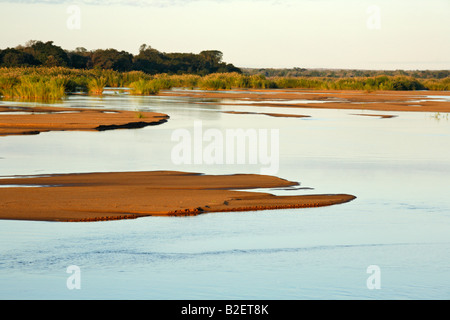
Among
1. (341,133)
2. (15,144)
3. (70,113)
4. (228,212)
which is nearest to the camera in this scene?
(228,212)

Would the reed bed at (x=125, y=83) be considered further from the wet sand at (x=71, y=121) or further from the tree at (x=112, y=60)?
the tree at (x=112, y=60)

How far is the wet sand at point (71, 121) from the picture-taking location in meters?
24.8

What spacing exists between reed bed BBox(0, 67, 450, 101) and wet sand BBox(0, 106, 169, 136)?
1360cm

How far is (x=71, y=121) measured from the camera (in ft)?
89.0

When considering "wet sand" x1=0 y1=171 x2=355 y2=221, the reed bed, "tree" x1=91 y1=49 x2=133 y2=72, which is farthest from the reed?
"wet sand" x1=0 y1=171 x2=355 y2=221

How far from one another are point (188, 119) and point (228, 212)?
20293 millimetres

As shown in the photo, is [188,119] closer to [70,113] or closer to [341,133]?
[70,113]

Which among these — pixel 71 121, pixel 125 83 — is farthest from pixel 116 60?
pixel 71 121

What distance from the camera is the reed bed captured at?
152 feet

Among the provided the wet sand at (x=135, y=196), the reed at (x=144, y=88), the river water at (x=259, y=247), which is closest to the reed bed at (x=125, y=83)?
the reed at (x=144, y=88)

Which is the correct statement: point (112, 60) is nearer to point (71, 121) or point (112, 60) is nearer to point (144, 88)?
point (144, 88)

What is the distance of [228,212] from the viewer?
1136 centimetres
